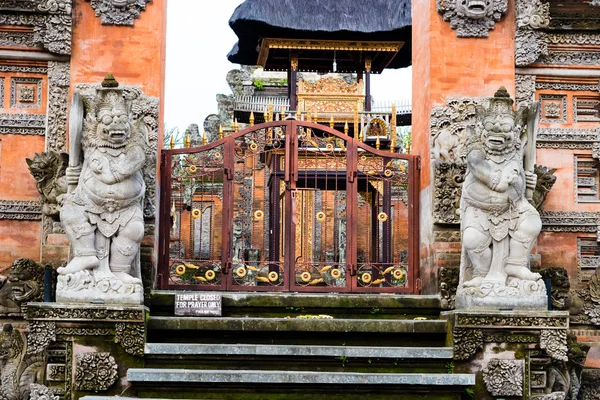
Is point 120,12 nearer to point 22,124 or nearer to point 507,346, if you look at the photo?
point 22,124

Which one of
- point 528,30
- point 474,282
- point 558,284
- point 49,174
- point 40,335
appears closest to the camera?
point 40,335

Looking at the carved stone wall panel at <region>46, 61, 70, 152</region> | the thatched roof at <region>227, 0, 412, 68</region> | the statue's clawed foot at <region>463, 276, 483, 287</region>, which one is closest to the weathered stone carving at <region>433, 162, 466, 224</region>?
the statue's clawed foot at <region>463, 276, 483, 287</region>

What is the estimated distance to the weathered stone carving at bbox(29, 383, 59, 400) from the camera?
926 centimetres

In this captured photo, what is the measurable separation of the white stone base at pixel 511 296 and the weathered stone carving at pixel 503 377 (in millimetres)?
474

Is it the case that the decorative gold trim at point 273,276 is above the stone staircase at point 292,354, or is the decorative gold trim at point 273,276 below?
above

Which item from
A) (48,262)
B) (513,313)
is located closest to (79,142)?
(48,262)

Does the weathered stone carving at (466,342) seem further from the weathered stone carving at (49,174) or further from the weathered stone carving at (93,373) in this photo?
the weathered stone carving at (49,174)

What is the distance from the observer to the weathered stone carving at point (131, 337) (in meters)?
9.25

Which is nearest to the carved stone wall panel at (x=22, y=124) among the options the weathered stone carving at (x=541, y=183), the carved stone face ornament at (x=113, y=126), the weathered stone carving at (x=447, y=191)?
the carved stone face ornament at (x=113, y=126)

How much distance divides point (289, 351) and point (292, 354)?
4cm

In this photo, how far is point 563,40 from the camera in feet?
37.8

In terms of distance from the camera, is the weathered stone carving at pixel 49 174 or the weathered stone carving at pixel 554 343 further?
A: the weathered stone carving at pixel 49 174

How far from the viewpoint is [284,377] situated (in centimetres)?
903

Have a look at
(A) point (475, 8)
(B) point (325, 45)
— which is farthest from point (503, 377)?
(B) point (325, 45)
